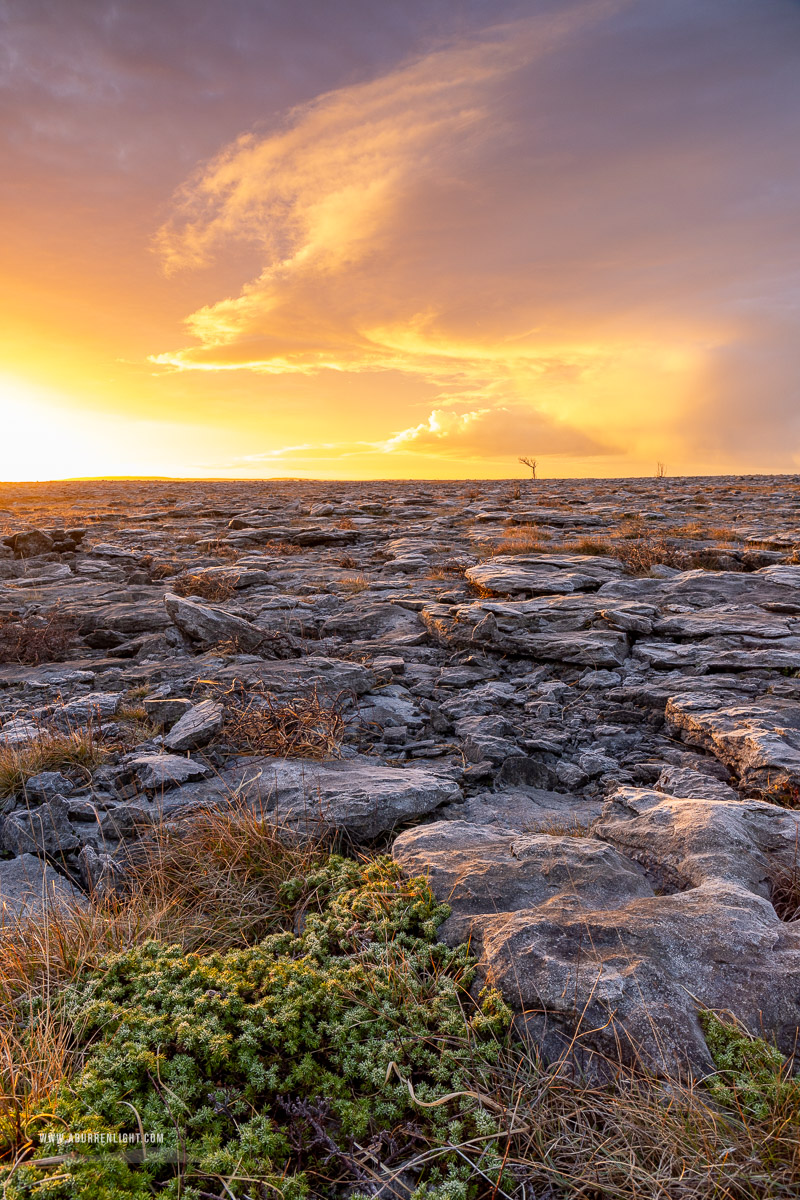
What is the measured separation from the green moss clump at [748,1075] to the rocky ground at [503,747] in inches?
2.4

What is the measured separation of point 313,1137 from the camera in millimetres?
2059

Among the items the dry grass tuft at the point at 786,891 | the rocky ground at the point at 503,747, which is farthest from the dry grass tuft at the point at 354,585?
the dry grass tuft at the point at 786,891

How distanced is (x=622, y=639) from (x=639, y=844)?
14.0 feet

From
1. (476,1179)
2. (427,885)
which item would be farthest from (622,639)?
(476,1179)

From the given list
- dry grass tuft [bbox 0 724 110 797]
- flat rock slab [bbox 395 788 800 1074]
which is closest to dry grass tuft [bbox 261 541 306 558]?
dry grass tuft [bbox 0 724 110 797]

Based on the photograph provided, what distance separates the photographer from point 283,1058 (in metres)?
2.32

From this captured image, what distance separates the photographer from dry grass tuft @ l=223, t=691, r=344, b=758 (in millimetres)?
4812

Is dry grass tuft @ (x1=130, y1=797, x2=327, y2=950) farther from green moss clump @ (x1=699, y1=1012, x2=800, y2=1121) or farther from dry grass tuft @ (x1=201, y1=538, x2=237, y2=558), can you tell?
dry grass tuft @ (x1=201, y1=538, x2=237, y2=558)

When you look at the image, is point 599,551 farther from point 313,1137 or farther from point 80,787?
point 313,1137

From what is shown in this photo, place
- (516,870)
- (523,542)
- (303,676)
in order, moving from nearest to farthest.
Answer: (516,870) < (303,676) < (523,542)

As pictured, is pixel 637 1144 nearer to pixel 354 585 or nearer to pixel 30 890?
pixel 30 890

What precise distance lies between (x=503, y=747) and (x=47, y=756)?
348 cm

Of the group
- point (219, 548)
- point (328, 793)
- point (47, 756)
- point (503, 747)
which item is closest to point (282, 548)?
point (219, 548)

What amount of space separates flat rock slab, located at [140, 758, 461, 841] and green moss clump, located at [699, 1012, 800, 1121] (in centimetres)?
200
